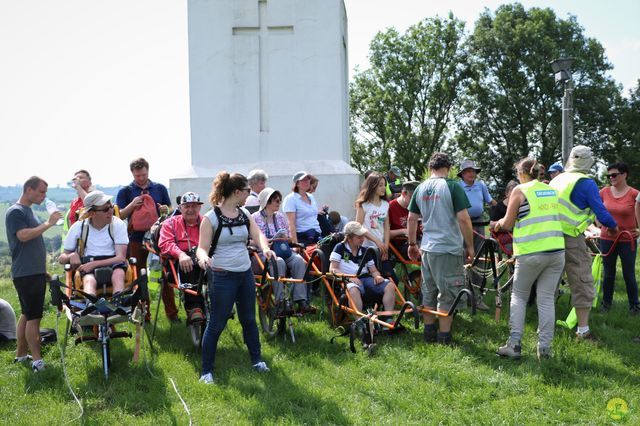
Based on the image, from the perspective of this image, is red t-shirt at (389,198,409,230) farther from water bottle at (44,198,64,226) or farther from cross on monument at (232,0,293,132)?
water bottle at (44,198,64,226)

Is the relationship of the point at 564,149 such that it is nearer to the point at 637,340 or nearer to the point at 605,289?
the point at 605,289

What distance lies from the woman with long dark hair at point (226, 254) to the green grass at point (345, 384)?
515 millimetres

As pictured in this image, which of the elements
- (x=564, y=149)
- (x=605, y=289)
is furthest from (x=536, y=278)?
(x=564, y=149)

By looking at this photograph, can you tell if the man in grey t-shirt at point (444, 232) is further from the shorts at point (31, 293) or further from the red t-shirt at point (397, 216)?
the shorts at point (31, 293)

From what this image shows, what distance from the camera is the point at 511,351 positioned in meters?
5.59

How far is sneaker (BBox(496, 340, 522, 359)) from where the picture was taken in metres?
5.57

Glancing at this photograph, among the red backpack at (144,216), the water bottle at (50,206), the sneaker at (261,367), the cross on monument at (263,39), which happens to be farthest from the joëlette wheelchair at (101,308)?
the cross on monument at (263,39)

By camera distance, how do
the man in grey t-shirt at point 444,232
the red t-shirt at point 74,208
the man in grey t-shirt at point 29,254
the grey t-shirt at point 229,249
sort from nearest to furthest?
the grey t-shirt at point 229,249 < the man in grey t-shirt at point 29,254 < the man in grey t-shirt at point 444,232 < the red t-shirt at point 74,208

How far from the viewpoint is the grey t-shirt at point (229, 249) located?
5121 millimetres

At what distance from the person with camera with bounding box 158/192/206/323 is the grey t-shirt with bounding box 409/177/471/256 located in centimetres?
244

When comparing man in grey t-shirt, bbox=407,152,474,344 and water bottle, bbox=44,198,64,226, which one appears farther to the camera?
man in grey t-shirt, bbox=407,152,474,344

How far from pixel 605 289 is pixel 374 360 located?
12.0 feet

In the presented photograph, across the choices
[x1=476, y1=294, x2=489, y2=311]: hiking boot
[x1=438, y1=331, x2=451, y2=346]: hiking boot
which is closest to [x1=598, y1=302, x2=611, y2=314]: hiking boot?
[x1=476, y1=294, x2=489, y2=311]: hiking boot

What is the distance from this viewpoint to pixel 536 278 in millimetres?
5570
